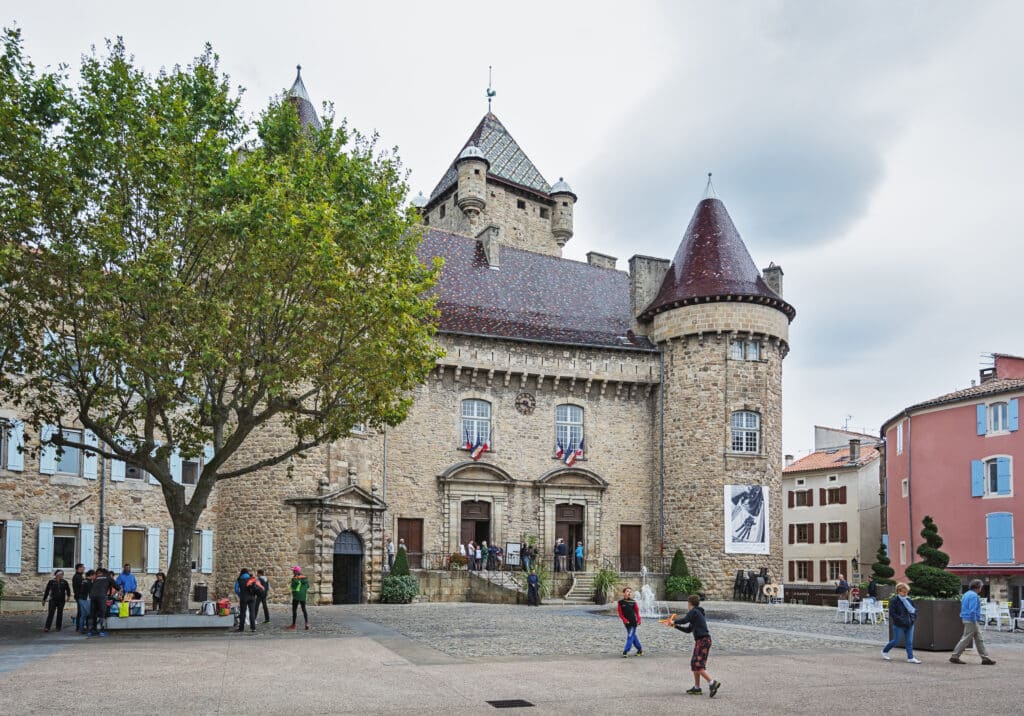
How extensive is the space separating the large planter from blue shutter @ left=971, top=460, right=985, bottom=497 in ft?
58.0

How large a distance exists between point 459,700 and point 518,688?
3.98ft

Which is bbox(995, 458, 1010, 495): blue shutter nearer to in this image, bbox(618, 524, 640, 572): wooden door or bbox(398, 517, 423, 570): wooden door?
bbox(618, 524, 640, 572): wooden door

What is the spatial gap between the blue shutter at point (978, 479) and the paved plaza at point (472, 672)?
41.6ft

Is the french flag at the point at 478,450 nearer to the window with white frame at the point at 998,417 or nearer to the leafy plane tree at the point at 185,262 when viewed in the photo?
the leafy plane tree at the point at 185,262

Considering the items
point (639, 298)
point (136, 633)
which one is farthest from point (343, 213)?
point (639, 298)

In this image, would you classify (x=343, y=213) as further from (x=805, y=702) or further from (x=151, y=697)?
(x=805, y=702)

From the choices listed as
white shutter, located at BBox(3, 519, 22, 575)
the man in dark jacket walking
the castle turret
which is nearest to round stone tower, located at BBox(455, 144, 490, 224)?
the castle turret

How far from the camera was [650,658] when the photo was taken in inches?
638

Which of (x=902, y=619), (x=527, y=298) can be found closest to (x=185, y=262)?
(x=902, y=619)

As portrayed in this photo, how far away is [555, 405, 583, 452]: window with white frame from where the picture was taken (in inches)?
1463

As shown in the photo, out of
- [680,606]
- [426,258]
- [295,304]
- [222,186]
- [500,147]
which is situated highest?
[500,147]

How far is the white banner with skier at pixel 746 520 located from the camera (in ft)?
117

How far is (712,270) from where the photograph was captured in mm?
37875

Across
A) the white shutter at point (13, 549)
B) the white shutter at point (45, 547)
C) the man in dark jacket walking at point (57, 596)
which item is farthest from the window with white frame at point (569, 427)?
the man in dark jacket walking at point (57, 596)
